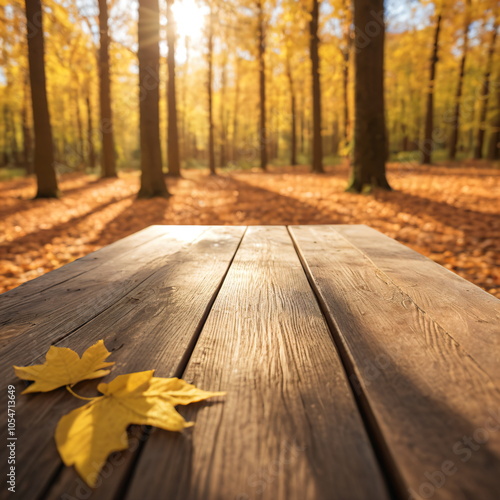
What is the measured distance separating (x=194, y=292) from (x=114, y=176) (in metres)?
13.6

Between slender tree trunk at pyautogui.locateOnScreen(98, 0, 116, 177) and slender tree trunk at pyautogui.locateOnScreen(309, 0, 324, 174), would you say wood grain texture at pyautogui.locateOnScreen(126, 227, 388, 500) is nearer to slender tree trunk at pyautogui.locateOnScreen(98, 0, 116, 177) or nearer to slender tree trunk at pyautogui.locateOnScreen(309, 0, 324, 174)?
slender tree trunk at pyautogui.locateOnScreen(309, 0, 324, 174)

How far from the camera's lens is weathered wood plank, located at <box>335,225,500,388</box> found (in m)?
0.83

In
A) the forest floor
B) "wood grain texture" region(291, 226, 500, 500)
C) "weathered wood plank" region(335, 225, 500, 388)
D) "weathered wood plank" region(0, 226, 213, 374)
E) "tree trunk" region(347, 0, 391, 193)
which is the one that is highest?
"tree trunk" region(347, 0, 391, 193)

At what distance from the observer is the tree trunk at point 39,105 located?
750 cm

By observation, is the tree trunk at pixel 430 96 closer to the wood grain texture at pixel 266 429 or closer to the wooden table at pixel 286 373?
the wooden table at pixel 286 373

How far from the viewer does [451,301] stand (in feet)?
3.62

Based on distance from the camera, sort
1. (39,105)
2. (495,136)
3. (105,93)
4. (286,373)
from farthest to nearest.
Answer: (495,136), (105,93), (39,105), (286,373)

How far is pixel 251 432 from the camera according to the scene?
0.59 m

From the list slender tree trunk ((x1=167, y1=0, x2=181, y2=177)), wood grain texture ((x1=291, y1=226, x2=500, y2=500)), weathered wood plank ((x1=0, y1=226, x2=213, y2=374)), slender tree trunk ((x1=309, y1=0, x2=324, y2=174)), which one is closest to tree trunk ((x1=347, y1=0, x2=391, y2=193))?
slender tree trunk ((x1=309, y1=0, x2=324, y2=174))

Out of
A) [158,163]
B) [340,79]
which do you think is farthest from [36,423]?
[340,79]

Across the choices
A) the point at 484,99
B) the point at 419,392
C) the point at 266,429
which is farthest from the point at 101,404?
the point at 484,99

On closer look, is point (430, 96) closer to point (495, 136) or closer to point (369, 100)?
point (495, 136)

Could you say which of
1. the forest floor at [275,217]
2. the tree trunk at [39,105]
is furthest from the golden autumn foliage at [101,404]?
the tree trunk at [39,105]

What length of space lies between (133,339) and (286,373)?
399mm
